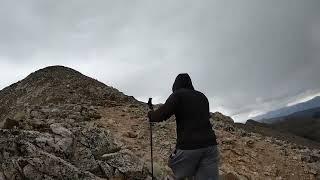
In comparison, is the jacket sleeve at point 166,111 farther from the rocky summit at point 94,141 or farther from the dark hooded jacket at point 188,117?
the rocky summit at point 94,141

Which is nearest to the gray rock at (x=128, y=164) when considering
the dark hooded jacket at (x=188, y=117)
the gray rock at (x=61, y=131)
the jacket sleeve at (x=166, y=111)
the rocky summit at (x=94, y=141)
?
the rocky summit at (x=94, y=141)

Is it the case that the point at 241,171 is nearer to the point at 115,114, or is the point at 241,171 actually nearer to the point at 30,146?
the point at 115,114

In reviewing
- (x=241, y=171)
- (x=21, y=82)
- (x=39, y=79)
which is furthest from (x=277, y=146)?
(x=21, y=82)

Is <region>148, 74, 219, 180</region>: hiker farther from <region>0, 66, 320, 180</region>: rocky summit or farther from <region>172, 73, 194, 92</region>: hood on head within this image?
<region>0, 66, 320, 180</region>: rocky summit

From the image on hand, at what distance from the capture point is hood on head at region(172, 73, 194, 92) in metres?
10.3

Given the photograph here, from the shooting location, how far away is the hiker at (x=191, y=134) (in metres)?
9.86

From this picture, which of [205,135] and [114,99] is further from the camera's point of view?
[114,99]

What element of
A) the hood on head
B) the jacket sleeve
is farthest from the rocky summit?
the hood on head

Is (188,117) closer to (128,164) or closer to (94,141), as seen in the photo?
(128,164)

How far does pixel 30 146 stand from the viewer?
14.4 meters

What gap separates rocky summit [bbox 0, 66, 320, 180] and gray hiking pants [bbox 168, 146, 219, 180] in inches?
156

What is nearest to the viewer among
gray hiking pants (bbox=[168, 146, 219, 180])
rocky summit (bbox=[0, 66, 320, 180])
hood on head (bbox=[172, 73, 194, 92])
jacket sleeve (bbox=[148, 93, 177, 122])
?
jacket sleeve (bbox=[148, 93, 177, 122])

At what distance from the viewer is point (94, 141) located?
56.1 feet

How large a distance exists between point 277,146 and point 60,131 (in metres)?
11.2
